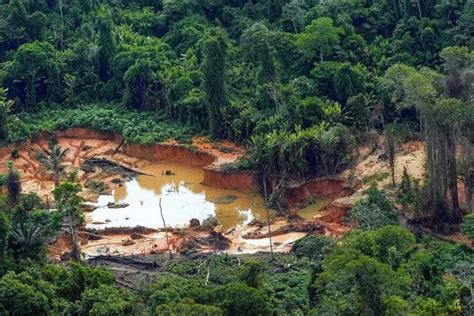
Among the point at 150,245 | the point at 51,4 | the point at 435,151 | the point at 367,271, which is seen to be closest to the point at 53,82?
the point at 51,4

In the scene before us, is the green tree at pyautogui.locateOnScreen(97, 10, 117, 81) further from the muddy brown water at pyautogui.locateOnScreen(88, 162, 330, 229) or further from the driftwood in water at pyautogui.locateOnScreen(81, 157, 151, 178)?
the muddy brown water at pyautogui.locateOnScreen(88, 162, 330, 229)

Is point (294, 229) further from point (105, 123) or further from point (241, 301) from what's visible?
point (105, 123)

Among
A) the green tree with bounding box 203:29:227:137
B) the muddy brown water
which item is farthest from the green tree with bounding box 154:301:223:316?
the green tree with bounding box 203:29:227:137

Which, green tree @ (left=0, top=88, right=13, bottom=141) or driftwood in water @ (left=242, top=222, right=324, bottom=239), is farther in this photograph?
green tree @ (left=0, top=88, right=13, bottom=141)

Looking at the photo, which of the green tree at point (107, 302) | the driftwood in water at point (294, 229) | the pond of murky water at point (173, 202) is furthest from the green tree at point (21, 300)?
the pond of murky water at point (173, 202)

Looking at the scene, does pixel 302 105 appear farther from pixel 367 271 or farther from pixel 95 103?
pixel 367 271

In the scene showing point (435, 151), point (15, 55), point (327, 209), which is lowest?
point (327, 209)

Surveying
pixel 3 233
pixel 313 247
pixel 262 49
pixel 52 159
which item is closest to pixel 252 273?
pixel 313 247
